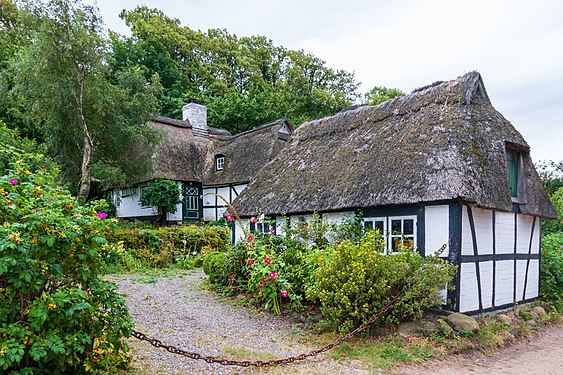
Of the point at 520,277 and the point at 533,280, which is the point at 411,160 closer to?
the point at 520,277

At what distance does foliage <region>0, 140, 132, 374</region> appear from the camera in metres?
3.61

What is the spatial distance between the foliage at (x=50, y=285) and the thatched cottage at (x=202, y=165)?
56.0 ft

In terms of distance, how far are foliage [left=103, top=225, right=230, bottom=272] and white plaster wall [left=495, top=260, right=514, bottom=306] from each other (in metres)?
8.93

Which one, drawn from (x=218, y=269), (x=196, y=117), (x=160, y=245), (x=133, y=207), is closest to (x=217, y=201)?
(x=133, y=207)

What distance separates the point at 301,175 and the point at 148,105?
1097cm

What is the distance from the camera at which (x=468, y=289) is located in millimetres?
8328

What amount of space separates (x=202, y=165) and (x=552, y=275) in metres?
18.5

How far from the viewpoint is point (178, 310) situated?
8.42 metres

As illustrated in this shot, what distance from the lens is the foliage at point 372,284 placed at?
22.8ft

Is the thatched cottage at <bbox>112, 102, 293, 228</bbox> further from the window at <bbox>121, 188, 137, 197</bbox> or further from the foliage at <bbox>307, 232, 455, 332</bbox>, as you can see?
the foliage at <bbox>307, 232, 455, 332</bbox>

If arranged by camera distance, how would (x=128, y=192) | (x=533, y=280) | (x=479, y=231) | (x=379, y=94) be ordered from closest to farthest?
1. (x=479, y=231)
2. (x=533, y=280)
3. (x=128, y=192)
4. (x=379, y=94)

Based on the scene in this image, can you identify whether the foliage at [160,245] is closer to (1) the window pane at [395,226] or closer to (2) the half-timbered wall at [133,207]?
(2) the half-timbered wall at [133,207]

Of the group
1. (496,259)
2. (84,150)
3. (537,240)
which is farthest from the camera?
(84,150)

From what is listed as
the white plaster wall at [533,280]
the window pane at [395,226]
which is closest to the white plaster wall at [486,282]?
the window pane at [395,226]
